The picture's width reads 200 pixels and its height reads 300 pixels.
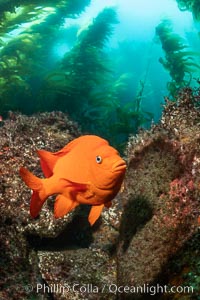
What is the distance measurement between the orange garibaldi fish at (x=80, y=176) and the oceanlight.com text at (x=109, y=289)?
0.83 meters

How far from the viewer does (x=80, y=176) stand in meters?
2.29

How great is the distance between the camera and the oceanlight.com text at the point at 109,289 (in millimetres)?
2274

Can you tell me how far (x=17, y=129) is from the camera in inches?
214

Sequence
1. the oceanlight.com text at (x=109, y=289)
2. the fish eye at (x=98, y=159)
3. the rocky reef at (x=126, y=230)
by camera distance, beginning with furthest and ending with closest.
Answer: the rocky reef at (x=126, y=230), the oceanlight.com text at (x=109, y=289), the fish eye at (x=98, y=159)

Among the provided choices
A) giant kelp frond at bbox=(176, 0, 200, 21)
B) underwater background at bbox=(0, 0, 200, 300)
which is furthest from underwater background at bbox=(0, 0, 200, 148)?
underwater background at bbox=(0, 0, 200, 300)

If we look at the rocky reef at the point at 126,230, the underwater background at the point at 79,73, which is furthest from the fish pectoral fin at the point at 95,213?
the underwater background at the point at 79,73

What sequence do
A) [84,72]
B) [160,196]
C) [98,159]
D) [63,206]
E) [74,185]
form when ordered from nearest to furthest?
1. [98,159]
2. [74,185]
3. [63,206]
4. [160,196]
5. [84,72]

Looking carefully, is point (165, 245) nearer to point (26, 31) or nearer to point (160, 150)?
point (160, 150)

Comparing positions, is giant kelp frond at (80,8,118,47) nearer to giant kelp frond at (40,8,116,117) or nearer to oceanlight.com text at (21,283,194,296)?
giant kelp frond at (40,8,116,117)

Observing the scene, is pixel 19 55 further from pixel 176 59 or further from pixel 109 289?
pixel 109 289

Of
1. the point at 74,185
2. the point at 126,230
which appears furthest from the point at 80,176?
the point at 126,230

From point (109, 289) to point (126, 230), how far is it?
0.75 metres

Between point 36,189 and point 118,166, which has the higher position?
point 118,166

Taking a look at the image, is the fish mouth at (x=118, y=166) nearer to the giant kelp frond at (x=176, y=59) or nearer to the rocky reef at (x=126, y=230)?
the rocky reef at (x=126, y=230)
